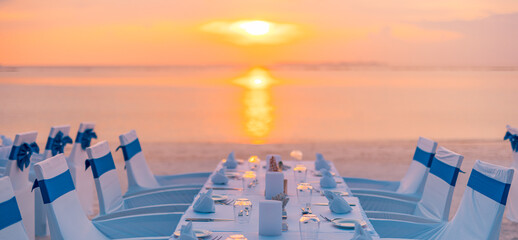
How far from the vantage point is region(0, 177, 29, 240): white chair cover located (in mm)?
2104

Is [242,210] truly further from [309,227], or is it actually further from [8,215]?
[8,215]

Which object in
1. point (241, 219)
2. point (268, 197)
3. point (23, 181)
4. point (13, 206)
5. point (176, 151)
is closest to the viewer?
point (13, 206)

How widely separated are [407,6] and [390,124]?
19895 millimetres

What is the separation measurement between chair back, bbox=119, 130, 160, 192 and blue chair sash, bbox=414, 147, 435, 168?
2018 mm

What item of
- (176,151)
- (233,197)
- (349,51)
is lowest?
(176,151)

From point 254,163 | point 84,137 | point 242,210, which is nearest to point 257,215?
point 242,210

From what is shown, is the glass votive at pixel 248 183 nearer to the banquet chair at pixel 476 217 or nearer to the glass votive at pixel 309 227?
the banquet chair at pixel 476 217

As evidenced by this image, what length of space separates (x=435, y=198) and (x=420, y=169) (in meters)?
0.52

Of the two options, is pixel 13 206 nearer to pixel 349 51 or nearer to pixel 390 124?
pixel 390 124

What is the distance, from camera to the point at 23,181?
12.0ft

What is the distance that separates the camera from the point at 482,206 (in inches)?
104

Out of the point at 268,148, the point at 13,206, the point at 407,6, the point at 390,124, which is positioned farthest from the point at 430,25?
the point at 13,206

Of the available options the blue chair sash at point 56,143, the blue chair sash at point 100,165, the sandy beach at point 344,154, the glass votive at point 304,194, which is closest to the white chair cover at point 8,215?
the blue chair sash at point 100,165

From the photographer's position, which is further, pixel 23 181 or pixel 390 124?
pixel 390 124
